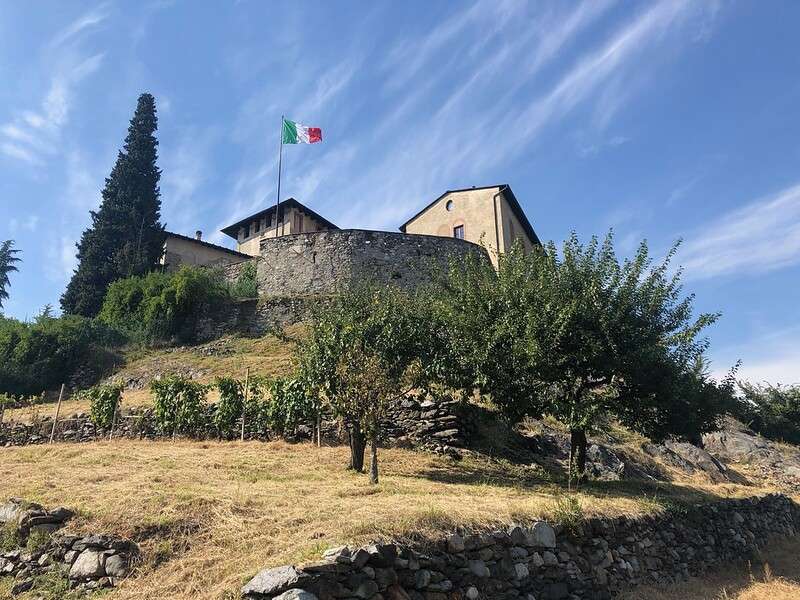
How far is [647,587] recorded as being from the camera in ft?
29.9

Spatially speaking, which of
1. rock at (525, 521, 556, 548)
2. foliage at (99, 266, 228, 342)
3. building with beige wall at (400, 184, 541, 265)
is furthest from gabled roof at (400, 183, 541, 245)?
rock at (525, 521, 556, 548)

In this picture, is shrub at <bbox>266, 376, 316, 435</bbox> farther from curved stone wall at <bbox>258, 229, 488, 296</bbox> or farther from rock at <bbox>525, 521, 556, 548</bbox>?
curved stone wall at <bbox>258, 229, 488, 296</bbox>

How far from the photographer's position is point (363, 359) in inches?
449

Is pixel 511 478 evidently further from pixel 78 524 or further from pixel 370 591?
pixel 78 524

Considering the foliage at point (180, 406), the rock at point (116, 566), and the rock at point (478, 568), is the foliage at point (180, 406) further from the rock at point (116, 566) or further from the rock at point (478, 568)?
the rock at point (478, 568)

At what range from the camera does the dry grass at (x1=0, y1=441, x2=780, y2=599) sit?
6.29 m

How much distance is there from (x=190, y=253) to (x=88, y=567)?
33616 mm

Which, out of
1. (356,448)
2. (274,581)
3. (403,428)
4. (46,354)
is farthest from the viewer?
(46,354)

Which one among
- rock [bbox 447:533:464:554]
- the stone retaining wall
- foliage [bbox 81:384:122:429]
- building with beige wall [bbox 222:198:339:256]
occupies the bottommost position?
rock [bbox 447:533:464:554]

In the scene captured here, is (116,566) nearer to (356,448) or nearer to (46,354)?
(356,448)

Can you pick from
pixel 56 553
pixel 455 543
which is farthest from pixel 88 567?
pixel 455 543

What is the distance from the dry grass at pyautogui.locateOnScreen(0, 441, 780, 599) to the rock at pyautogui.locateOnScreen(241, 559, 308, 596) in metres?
0.27

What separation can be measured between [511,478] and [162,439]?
31.2ft

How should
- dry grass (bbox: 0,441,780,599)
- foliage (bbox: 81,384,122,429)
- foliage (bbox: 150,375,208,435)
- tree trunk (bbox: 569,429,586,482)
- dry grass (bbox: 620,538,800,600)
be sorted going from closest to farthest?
dry grass (bbox: 0,441,780,599) → dry grass (bbox: 620,538,800,600) → tree trunk (bbox: 569,429,586,482) → foliage (bbox: 150,375,208,435) → foliage (bbox: 81,384,122,429)
